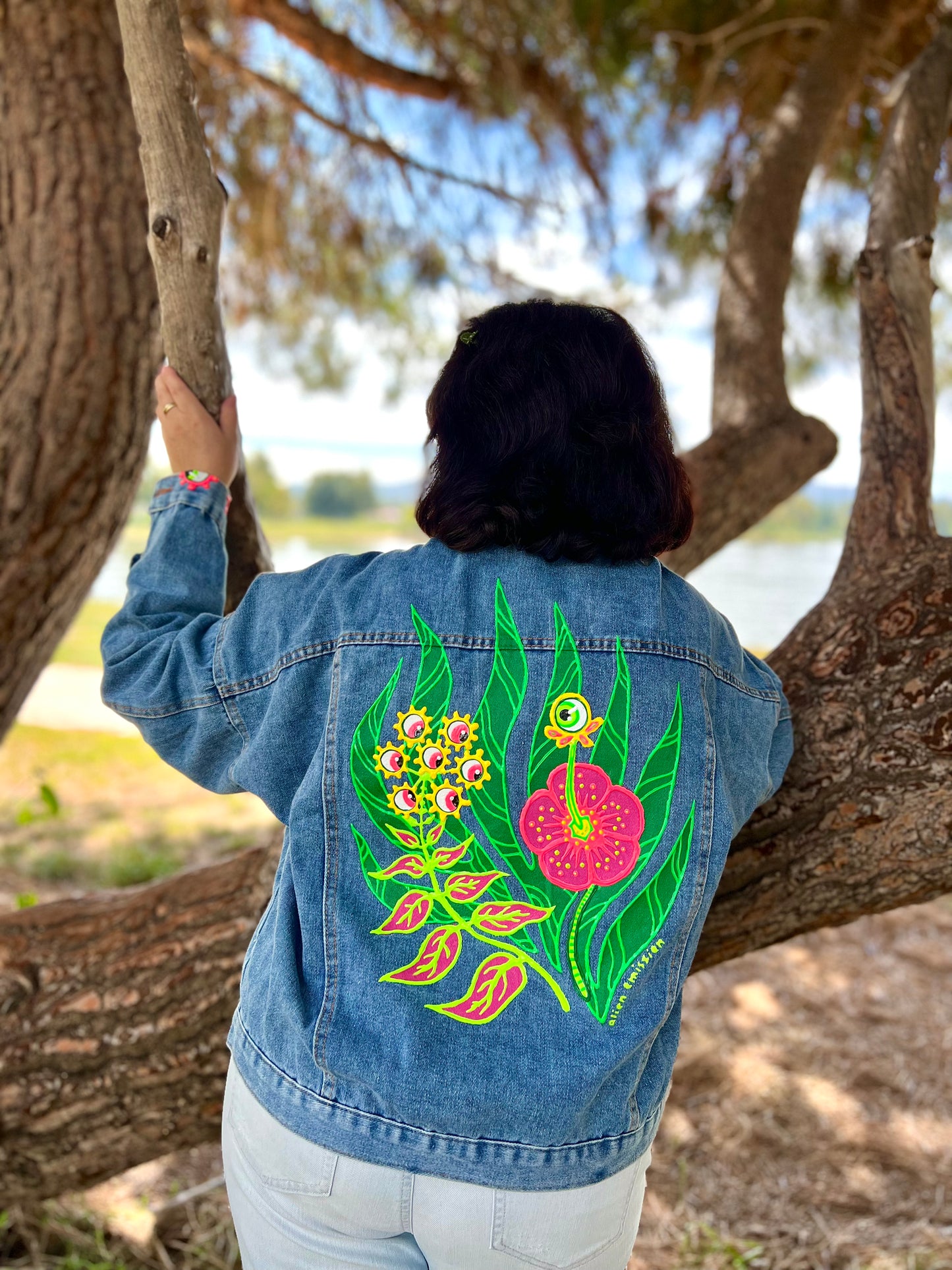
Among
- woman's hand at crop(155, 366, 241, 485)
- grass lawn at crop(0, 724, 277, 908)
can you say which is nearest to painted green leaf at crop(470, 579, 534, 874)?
woman's hand at crop(155, 366, 241, 485)

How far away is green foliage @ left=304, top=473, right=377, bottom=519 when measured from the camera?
14.8 meters

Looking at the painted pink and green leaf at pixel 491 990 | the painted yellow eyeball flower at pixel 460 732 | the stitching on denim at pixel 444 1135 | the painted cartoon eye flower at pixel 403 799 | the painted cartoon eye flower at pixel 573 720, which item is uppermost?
the painted cartoon eye flower at pixel 573 720

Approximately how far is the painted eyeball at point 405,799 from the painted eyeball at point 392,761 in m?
0.02

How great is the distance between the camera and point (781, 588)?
9695mm

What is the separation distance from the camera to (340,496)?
15.2 metres

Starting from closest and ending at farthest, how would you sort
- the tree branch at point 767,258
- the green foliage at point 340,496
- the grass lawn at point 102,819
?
the tree branch at point 767,258 < the grass lawn at point 102,819 < the green foliage at point 340,496

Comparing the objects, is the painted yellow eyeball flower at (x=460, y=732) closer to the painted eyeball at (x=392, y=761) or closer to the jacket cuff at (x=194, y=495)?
the painted eyeball at (x=392, y=761)

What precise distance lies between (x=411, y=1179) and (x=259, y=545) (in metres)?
0.95

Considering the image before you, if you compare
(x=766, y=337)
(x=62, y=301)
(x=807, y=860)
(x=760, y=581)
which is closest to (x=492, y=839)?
(x=807, y=860)

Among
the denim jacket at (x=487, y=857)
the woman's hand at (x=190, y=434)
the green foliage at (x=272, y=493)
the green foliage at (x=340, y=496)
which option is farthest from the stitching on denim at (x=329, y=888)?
the green foliage at (x=340, y=496)

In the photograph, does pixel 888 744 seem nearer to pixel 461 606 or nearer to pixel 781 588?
pixel 461 606

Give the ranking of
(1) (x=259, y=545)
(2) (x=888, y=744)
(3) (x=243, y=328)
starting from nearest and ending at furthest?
(2) (x=888, y=744)
(1) (x=259, y=545)
(3) (x=243, y=328)

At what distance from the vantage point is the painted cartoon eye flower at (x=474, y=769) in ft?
3.07

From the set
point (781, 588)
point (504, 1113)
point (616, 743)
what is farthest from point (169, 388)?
point (781, 588)
